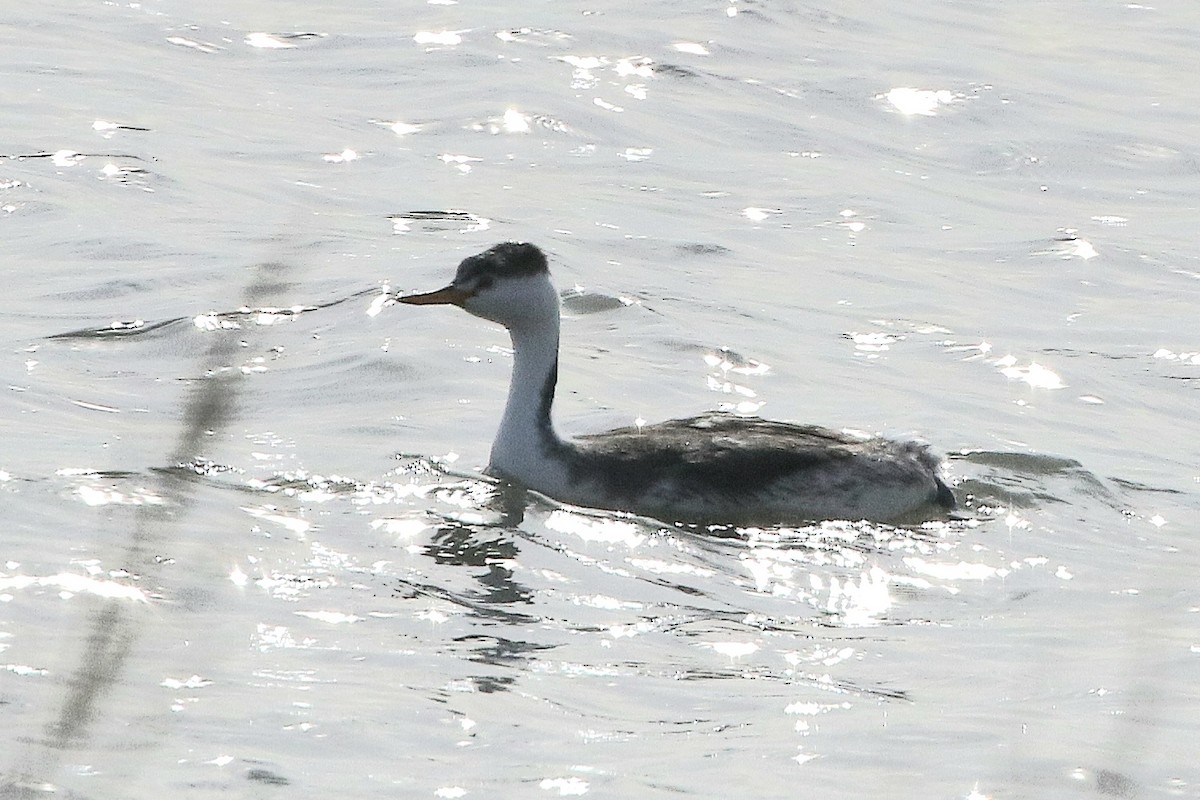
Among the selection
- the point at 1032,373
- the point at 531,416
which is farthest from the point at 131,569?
the point at 1032,373

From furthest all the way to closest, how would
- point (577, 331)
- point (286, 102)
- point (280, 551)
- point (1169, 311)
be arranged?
point (286, 102) → point (1169, 311) → point (577, 331) → point (280, 551)

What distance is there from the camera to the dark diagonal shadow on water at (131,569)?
2.57 meters

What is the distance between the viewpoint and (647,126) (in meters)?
19.1

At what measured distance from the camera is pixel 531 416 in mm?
10195

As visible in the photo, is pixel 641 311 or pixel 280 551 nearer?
pixel 280 551

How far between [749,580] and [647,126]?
10717 mm

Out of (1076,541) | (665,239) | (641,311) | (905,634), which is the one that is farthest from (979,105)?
(905,634)

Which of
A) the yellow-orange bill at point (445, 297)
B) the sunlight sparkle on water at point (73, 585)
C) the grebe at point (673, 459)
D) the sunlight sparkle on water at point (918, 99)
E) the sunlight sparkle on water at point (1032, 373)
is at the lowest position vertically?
A: the sunlight sparkle on water at point (1032, 373)

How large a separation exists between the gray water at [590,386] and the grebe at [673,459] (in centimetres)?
18

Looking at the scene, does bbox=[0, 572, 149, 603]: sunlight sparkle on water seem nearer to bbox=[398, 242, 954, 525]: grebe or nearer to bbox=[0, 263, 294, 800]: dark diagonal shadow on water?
→ bbox=[0, 263, 294, 800]: dark diagonal shadow on water

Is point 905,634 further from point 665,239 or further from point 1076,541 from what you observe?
point 665,239

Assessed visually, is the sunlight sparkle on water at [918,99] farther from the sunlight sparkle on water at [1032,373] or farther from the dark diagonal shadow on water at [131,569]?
the dark diagonal shadow on water at [131,569]

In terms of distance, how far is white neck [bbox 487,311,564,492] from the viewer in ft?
32.9

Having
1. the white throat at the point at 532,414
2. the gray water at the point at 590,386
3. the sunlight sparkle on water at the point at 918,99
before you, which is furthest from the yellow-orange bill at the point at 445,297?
the sunlight sparkle on water at the point at 918,99
